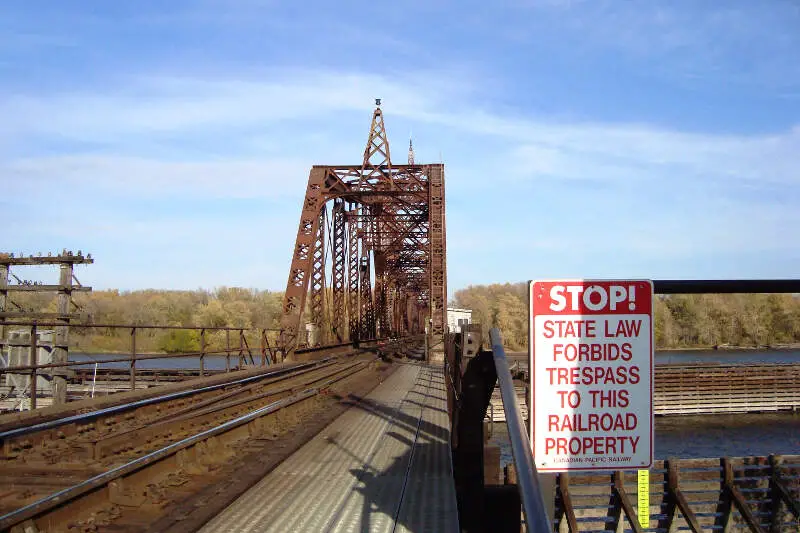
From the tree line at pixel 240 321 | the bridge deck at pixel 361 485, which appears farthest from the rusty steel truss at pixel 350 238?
the bridge deck at pixel 361 485

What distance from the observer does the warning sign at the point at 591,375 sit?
2434 millimetres

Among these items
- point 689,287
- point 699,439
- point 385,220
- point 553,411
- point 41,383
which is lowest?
point 699,439

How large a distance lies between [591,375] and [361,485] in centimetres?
481

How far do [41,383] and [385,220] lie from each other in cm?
2779

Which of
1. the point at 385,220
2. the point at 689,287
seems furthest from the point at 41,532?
the point at 385,220

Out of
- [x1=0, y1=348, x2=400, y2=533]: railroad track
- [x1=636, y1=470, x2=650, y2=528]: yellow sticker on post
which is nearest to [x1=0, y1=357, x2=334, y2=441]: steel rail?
[x1=0, y1=348, x2=400, y2=533]: railroad track

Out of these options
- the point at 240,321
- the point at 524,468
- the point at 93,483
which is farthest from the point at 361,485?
the point at 240,321

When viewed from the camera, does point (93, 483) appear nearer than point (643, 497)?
No

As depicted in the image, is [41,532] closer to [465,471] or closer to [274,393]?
[465,471]

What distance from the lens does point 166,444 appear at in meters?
8.58

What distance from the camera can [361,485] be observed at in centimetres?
680

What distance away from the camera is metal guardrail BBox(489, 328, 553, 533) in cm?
164

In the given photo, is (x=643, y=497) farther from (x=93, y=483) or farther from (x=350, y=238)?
(x=350, y=238)

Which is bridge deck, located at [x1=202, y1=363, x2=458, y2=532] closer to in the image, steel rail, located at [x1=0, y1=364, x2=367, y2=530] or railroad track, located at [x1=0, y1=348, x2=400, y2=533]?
railroad track, located at [x1=0, y1=348, x2=400, y2=533]
